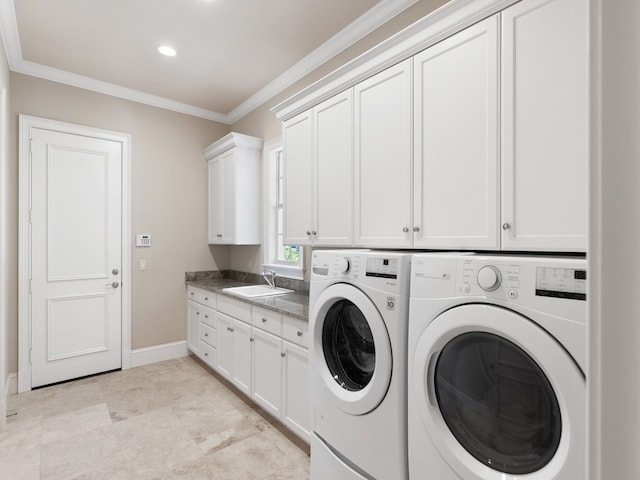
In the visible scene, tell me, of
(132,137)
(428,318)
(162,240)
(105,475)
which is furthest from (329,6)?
(105,475)

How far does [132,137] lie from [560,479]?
4182mm

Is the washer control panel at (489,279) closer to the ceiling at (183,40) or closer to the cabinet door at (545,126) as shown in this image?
the cabinet door at (545,126)

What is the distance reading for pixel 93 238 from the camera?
3432 mm

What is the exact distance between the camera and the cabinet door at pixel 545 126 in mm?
1180

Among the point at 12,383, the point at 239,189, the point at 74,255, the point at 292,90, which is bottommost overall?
the point at 12,383

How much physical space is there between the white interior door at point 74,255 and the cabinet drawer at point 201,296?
705mm

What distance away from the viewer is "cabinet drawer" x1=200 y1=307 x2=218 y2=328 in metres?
3.33

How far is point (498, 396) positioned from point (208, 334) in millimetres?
2916

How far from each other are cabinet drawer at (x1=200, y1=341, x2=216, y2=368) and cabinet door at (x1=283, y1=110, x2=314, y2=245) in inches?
58.6

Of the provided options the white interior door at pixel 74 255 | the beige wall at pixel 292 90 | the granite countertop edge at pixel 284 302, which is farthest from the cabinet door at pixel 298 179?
the white interior door at pixel 74 255

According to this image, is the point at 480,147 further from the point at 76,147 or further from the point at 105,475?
the point at 76,147

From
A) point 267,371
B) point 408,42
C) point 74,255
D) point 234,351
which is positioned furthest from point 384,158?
point 74,255

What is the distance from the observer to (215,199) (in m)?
4.03

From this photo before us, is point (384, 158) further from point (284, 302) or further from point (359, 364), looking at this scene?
point (284, 302)
